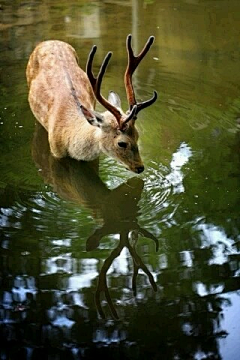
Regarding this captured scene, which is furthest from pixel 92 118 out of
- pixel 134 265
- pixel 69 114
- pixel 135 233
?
pixel 134 265

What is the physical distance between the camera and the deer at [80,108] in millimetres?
5145

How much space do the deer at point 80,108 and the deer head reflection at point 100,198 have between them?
0.46 ft

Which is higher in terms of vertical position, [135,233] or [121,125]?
[121,125]

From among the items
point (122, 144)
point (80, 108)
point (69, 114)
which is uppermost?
point (80, 108)

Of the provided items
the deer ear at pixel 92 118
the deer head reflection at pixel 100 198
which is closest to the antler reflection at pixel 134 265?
the deer head reflection at pixel 100 198

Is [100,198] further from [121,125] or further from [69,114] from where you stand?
[69,114]

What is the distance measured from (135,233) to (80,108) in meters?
1.25

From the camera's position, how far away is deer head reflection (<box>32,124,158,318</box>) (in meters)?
4.48

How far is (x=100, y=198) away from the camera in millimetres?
5309

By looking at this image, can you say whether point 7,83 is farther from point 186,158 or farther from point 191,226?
point 191,226

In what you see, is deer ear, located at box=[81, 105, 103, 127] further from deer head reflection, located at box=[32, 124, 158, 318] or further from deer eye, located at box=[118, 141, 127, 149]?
deer head reflection, located at box=[32, 124, 158, 318]

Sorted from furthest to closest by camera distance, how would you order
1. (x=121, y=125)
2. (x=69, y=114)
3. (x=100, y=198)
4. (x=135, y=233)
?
(x=69, y=114), (x=100, y=198), (x=121, y=125), (x=135, y=233)

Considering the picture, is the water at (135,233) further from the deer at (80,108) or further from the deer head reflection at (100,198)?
the deer at (80,108)

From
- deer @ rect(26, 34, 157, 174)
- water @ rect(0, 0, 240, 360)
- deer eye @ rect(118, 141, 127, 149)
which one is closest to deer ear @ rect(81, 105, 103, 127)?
deer @ rect(26, 34, 157, 174)
